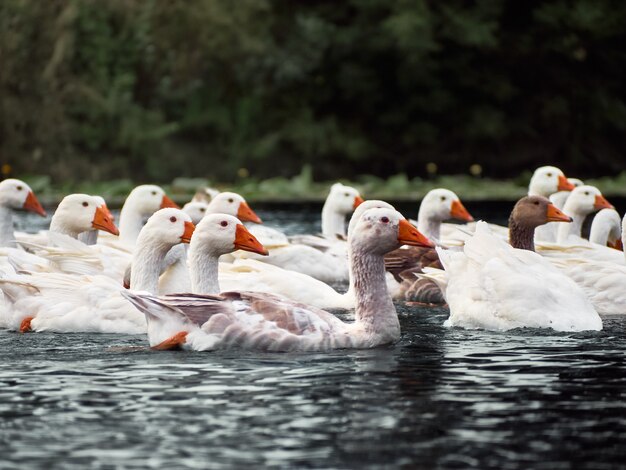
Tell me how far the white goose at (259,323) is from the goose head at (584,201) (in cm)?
690

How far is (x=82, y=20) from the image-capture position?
39.0 metres

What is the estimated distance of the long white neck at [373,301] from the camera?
34.7 feet

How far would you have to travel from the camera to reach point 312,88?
43.0m

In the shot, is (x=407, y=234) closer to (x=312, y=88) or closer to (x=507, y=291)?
(x=507, y=291)

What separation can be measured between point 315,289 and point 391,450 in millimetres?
6448

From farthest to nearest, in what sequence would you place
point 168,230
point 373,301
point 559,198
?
point 559,198 → point 168,230 → point 373,301

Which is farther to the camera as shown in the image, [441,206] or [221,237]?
[441,206]

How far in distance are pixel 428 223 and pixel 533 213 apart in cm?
314

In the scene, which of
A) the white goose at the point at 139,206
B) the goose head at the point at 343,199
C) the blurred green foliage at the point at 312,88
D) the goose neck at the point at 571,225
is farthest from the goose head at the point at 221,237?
the blurred green foliage at the point at 312,88

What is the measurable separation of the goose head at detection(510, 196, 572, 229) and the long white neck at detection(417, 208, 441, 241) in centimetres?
294

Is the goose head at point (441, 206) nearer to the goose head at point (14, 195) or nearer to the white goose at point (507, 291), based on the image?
the white goose at point (507, 291)

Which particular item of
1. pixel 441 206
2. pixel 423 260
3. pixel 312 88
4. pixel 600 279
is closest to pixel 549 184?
pixel 441 206

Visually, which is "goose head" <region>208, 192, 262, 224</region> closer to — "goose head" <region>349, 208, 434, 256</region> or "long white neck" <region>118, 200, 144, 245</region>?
"long white neck" <region>118, 200, 144, 245</region>

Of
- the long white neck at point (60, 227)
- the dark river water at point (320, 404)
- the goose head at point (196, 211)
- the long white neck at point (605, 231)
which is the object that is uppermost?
the goose head at point (196, 211)
